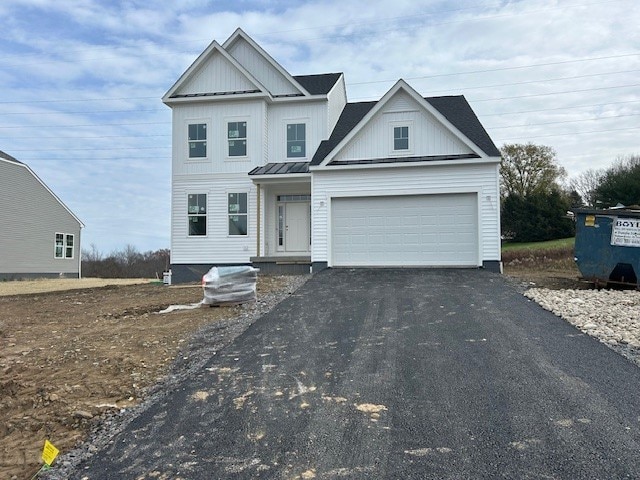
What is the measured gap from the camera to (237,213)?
665 inches

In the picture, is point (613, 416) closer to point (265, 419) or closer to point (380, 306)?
point (265, 419)

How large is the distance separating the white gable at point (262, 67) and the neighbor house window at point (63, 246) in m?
17.9

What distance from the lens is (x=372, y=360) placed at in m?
5.80


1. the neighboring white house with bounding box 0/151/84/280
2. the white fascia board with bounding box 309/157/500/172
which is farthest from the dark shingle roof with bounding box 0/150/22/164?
the white fascia board with bounding box 309/157/500/172

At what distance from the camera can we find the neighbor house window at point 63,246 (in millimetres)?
29203

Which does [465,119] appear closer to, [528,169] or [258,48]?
[258,48]

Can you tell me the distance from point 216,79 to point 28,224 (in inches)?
637

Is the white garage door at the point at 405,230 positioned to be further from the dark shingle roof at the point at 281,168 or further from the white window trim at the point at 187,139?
the white window trim at the point at 187,139

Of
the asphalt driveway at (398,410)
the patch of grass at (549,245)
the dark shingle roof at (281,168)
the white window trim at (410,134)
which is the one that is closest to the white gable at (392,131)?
the white window trim at (410,134)

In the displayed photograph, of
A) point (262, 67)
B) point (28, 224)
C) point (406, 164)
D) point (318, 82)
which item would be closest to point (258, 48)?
point (262, 67)

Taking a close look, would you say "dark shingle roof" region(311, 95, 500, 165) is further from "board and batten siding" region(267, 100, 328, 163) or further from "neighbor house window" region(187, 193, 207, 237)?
"neighbor house window" region(187, 193, 207, 237)

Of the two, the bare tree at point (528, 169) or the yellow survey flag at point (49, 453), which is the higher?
the bare tree at point (528, 169)

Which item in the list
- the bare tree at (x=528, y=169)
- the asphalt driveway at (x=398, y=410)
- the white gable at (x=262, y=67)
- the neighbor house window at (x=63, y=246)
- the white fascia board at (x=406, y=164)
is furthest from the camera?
the bare tree at (x=528, y=169)

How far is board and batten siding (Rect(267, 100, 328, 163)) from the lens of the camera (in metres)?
17.2
